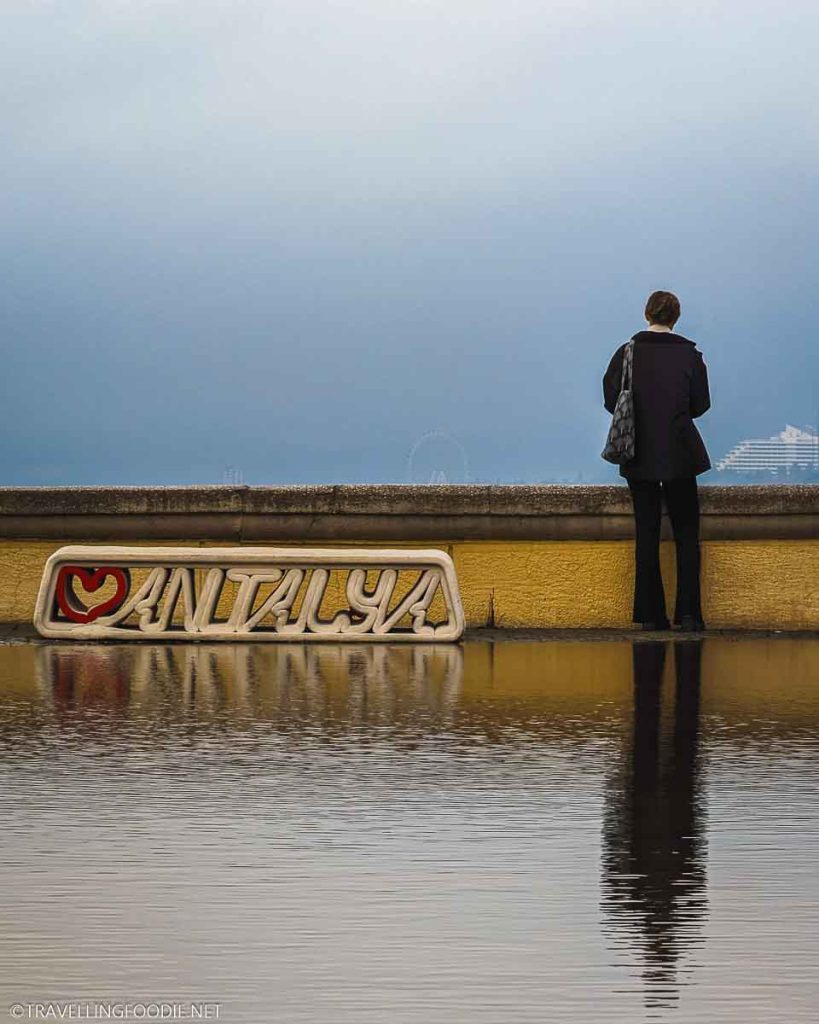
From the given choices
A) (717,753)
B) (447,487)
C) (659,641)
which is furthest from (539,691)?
(447,487)

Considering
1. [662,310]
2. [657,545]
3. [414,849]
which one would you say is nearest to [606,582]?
[657,545]

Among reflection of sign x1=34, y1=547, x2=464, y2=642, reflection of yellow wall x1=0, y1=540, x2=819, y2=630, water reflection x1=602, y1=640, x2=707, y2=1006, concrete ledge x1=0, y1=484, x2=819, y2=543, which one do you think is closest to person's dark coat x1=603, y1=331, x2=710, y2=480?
concrete ledge x1=0, y1=484, x2=819, y2=543

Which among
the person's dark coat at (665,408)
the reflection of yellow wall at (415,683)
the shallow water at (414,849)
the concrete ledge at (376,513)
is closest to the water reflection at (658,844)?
the shallow water at (414,849)

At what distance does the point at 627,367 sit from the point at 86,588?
387 centimetres

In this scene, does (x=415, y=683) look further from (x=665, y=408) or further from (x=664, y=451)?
(x=665, y=408)

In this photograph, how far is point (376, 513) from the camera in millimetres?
16219

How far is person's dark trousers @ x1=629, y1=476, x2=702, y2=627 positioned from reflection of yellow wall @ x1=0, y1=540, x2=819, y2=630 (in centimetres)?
47

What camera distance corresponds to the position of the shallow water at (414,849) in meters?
4.64

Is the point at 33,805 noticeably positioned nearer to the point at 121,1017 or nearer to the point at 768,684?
the point at 121,1017

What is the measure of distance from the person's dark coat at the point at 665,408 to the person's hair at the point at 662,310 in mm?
109

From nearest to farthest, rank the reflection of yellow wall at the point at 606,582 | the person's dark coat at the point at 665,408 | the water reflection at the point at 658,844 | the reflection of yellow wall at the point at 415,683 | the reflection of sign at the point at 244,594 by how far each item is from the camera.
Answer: the water reflection at the point at 658,844, the reflection of yellow wall at the point at 415,683, the reflection of sign at the point at 244,594, the person's dark coat at the point at 665,408, the reflection of yellow wall at the point at 606,582

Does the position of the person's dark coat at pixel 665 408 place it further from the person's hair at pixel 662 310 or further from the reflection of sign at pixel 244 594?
the reflection of sign at pixel 244 594

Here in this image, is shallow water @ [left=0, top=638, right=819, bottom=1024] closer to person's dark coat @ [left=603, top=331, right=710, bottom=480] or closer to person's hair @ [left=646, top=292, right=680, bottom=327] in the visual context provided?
person's dark coat @ [left=603, top=331, right=710, bottom=480]

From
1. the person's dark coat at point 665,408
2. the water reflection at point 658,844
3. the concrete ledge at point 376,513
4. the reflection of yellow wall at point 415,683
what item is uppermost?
the person's dark coat at point 665,408
